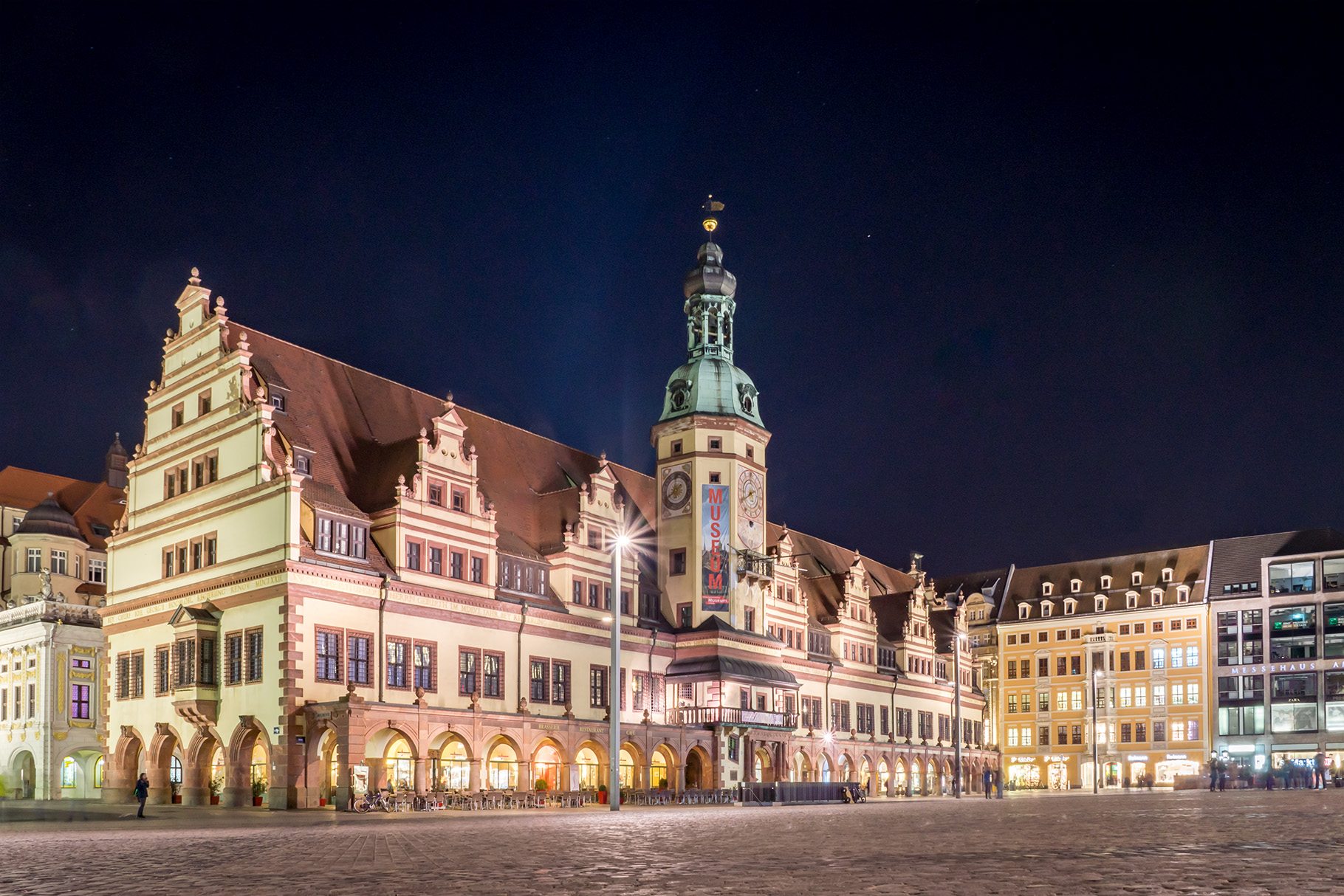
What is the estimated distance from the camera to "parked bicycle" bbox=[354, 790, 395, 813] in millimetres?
48156

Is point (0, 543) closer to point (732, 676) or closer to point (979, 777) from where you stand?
point (732, 676)

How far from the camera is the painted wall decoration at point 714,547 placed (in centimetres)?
7431

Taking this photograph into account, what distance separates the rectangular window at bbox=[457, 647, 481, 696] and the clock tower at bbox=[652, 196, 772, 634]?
17.0 m

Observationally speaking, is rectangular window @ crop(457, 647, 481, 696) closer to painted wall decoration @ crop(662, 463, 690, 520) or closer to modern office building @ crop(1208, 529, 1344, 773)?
painted wall decoration @ crop(662, 463, 690, 520)

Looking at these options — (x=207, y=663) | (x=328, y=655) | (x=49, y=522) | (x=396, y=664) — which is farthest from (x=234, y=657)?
(x=49, y=522)

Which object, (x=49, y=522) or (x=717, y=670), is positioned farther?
(x=49, y=522)

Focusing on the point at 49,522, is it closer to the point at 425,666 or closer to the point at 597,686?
the point at 425,666

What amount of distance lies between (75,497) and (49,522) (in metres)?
7.32

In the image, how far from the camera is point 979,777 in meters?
109

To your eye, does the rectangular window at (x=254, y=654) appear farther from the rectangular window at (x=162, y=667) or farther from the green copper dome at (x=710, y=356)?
the green copper dome at (x=710, y=356)

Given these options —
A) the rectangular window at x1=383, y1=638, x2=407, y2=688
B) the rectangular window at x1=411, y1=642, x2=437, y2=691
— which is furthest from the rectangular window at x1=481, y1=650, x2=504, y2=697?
the rectangular window at x1=383, y1=638, x2=407, y2=688

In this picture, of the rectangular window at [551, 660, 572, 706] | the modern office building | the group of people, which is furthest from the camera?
the modern office building

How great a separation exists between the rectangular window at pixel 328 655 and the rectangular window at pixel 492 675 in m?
8.20

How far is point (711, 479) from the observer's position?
75.9 metres
